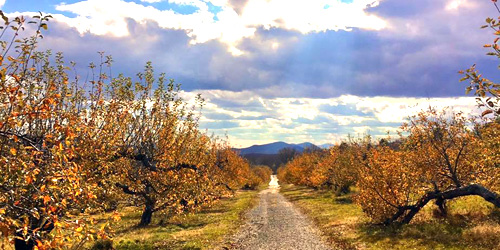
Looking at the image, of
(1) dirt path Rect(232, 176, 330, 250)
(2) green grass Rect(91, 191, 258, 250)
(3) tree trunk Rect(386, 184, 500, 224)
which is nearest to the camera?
(3) tree trunk Rect(386, 184, 500, 224)

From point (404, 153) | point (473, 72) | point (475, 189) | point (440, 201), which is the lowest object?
point (440, 201)

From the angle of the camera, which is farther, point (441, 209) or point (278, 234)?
point (278, 234)

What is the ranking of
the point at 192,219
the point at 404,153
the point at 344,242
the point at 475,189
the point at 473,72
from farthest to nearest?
the point at 192,219 < the point at 404,153 < the point at 344,242 < the point at 475,189 < the point at 473,72

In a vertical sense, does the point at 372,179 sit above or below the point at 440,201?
above

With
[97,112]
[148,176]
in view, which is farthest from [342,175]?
[97,112]

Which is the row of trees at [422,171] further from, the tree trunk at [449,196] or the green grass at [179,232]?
the green grass at [179,232]

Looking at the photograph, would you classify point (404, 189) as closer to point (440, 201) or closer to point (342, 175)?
point (440, 201)

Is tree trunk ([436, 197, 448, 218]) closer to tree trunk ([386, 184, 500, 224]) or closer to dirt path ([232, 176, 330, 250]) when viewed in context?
tree trunk ([386, 184, 500, 224])

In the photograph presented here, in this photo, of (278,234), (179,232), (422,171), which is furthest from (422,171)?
(179,232)

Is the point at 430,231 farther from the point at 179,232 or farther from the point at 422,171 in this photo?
the point at 179,232

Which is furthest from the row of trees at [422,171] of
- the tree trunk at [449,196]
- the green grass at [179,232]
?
the green grass at [179,232]

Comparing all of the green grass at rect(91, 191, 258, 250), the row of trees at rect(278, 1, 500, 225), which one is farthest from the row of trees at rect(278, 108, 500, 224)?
the green grass at rect(91, 191, 258, 250)

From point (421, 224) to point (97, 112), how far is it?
91.8ft

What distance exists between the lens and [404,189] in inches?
1129
